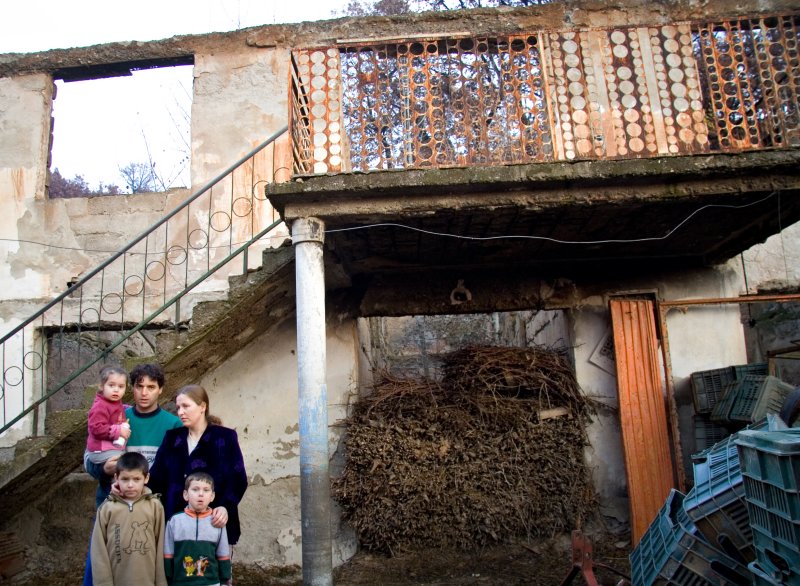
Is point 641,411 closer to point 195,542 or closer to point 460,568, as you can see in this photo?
point 460,568

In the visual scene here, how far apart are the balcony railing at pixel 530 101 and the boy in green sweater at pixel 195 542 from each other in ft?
9.47

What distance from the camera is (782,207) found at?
6078mm

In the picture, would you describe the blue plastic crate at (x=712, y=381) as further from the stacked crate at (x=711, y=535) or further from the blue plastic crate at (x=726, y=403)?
the stacked crate at (x=711, y=535)

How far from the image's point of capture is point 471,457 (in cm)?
736

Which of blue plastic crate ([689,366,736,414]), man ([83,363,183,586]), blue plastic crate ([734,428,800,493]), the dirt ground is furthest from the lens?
blue plastic crate ([689,366,736,414])

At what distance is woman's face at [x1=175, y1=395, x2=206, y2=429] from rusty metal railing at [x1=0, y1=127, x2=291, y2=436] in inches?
166

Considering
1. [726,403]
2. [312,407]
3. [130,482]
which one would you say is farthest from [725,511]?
[130,482]

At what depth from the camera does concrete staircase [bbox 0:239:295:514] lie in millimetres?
5777

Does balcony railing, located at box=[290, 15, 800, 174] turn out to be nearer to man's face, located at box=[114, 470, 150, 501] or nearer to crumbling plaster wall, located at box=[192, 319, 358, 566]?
crumbling plaster wall, located at box=[192, 319, 358, 566]

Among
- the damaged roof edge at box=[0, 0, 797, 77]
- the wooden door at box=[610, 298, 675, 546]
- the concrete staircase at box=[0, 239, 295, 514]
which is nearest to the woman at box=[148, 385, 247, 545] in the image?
the concrete staircase at box=[0, 239, 295, 514]

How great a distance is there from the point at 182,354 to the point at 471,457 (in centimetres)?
341

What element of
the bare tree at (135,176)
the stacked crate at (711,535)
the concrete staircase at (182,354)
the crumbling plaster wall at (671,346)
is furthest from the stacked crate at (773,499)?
the bare tree at (135,176)

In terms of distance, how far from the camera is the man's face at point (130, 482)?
386 cm

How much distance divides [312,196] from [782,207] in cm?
442
